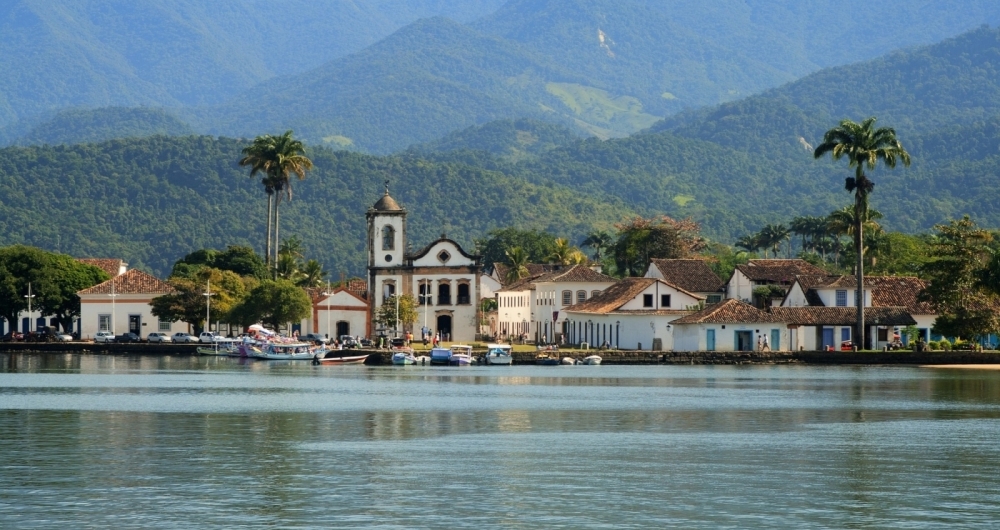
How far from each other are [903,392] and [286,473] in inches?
1532

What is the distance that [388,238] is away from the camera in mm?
124250

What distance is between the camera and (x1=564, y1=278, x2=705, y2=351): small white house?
104 meters

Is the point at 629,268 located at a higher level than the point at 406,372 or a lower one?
higher

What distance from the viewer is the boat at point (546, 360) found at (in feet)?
325

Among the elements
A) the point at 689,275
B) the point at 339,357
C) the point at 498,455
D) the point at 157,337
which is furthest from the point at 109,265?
the point at 498,455

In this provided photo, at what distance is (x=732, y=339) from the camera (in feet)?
327

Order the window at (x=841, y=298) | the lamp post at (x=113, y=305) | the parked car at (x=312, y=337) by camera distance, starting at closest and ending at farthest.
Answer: the window at (x=841, y=298)
the parked car at (x=312, y=337)
the lamp post at (x=113, y=305)

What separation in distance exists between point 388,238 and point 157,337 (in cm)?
1955

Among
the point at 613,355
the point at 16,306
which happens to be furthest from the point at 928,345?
the point at 16,306

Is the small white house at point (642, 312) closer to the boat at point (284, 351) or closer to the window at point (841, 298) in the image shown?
the window at point (841, 298)

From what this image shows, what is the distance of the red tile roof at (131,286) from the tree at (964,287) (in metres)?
61.6

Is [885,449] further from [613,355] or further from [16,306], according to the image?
[16,306]

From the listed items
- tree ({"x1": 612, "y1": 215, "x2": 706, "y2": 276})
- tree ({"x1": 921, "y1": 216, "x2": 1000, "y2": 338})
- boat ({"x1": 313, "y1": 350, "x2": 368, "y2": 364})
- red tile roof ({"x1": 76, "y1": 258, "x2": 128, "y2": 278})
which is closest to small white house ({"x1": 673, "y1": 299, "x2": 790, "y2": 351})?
tree ({"x1": 921, "y1": 216, "x2": 1000, "y2": 338})

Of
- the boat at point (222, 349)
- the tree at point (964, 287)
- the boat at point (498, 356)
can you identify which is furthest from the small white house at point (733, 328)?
the boat at point (222, 349)
